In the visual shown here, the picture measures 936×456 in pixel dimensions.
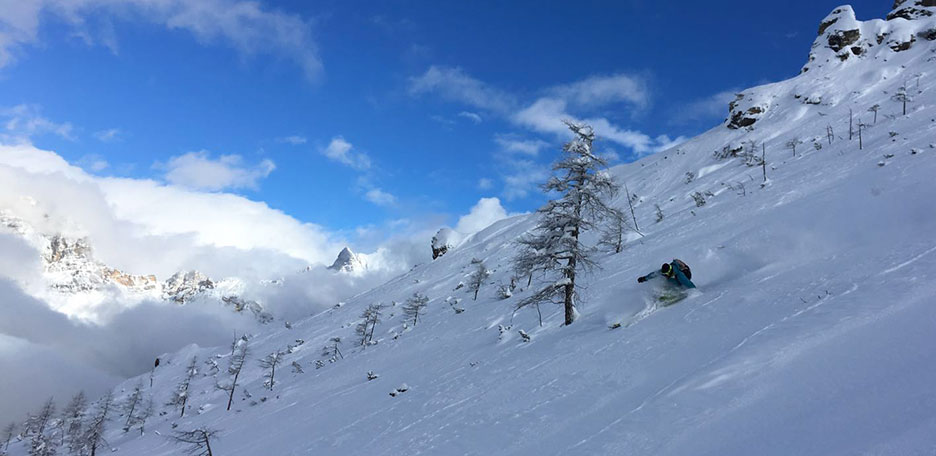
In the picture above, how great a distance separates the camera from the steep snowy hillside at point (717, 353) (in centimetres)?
448

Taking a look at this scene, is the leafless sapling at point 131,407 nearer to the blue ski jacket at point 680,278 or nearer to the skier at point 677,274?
the skier at point 677,274

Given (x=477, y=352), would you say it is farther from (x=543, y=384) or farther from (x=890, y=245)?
(x=890, y=245)

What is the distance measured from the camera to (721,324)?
8992 mm

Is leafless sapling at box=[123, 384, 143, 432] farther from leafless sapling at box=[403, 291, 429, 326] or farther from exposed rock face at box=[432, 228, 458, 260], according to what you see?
exposed rock face at box=[432, 228, 458, 260]

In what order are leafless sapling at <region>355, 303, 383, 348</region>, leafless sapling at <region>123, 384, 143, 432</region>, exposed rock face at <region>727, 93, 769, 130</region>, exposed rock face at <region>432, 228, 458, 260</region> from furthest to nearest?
exposed rock face at <region>432, 228, 458, 260</region>, exposed rock face at <region>727, 93, 769, 130</region>, leafless sapling at <region>123, 384, 143, 432</region>, leafless sapling at <region>355, 303, 383, 348</region>

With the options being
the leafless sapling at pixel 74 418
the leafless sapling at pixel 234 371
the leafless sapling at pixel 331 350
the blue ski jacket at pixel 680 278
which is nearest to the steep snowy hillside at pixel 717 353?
the blue ski jacket at pixel 680 278

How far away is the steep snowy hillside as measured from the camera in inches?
177

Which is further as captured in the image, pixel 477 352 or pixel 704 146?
pixel 704 146

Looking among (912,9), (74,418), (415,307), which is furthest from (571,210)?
(912,9)

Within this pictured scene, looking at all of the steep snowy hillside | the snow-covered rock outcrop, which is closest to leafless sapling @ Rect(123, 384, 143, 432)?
the steep snowy hillside

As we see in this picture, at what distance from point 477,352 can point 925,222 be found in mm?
15497

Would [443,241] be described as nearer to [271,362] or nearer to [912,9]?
[271,362]

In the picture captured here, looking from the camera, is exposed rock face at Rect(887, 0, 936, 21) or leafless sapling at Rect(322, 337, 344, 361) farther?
exposed rock face at Rect(887, 0, 936, 21)

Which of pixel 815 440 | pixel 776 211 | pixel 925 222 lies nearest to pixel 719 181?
pixel 776 211
